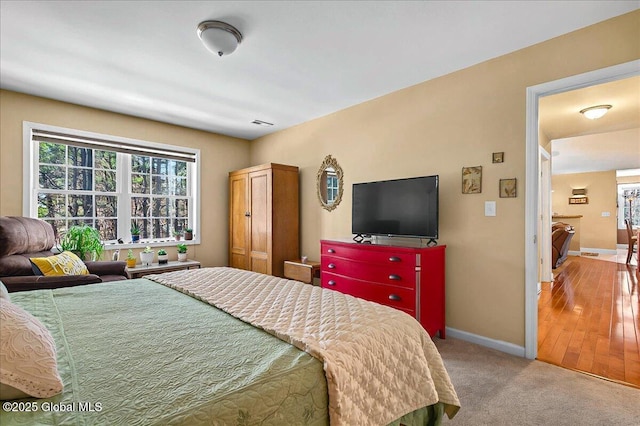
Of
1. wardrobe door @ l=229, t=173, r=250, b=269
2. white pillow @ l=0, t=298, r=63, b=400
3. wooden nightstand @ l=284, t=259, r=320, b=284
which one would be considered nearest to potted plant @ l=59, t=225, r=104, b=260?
wardrobe door @ l=229, t=173, r=250, b=269

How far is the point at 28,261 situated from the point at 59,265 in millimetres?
238

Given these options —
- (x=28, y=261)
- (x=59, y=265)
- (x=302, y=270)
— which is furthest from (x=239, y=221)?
(x=28, y=261)

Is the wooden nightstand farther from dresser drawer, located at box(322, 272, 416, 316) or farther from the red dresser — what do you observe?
the red dresser

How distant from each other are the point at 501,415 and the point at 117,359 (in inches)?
78.3

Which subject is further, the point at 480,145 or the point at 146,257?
the point at 146,257

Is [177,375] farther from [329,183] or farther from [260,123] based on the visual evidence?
[260,123]

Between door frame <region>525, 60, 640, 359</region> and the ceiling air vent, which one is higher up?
the ceiling air vent

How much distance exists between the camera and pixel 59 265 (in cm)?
263

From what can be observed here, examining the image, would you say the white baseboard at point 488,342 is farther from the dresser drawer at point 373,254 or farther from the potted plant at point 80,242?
the potted plant at point 80,242

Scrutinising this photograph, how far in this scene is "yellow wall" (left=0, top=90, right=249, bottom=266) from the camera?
3404 mm

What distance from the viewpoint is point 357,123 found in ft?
12.7

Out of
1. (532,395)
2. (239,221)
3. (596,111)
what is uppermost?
(596,111)

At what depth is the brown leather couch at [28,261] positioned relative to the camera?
91.8 inches

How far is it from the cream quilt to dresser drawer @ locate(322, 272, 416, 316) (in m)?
1.22
